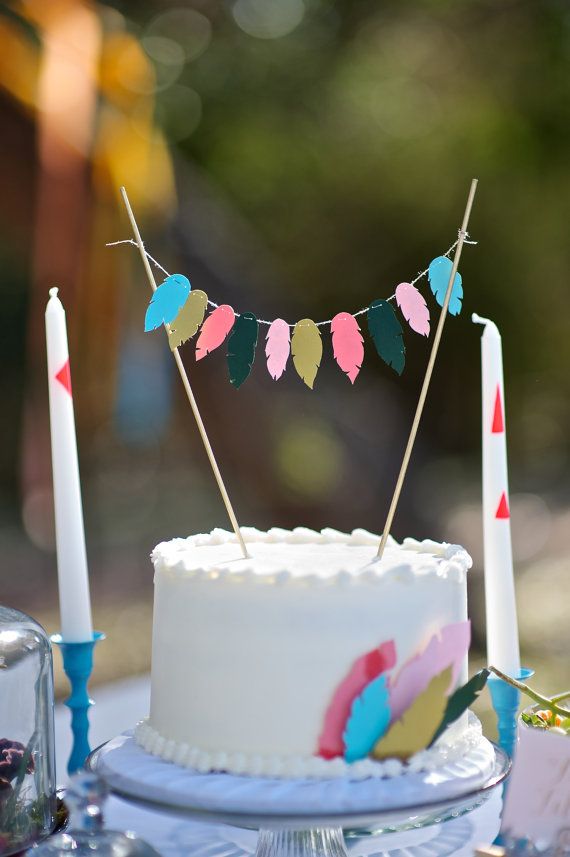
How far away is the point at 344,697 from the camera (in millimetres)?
772

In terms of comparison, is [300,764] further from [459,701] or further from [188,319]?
[188,319]

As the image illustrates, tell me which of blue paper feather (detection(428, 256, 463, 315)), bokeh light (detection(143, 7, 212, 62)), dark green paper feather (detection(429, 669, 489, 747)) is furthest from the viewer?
bokeh light (detection(143, 7, 212, 62))

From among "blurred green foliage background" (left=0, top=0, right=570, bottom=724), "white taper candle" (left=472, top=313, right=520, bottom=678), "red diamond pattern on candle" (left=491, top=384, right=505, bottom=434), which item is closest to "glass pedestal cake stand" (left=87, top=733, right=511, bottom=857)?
"white taper candle" (left=472, top=313, right=520, bottom=678)

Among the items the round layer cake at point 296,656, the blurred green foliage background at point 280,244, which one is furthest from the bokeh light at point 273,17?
the round layer cake at point 296,656

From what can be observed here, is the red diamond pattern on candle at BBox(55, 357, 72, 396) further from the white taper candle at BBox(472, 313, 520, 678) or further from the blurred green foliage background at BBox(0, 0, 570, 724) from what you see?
the blurred green foliage background at BBox(0, 0, 570, 724)

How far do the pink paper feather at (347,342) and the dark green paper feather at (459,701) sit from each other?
0.28 metres

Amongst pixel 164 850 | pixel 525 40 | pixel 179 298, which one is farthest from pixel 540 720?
pixel 525 40

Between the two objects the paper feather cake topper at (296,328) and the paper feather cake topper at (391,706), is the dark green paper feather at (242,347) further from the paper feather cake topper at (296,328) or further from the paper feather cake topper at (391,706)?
the paper feather cake topper at (391,706)

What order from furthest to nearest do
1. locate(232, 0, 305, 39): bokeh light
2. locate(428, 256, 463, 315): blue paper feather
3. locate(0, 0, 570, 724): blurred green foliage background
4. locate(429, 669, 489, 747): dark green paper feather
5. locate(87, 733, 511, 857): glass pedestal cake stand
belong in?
locate(232, 0, 305, 39): bokeh light < locate(0, 0, 570, 724): blurred green foliage background < locate(428, 256, 463, 315): blue paper feather < locate(429, 669, 489, 747): dark green paper feather < locate(87, 733, 511, 857): glass pedestal cake stand

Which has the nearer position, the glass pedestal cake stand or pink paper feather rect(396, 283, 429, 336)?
the glass pedestal cake stand

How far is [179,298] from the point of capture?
87cm

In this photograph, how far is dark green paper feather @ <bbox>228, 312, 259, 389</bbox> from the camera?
2.83ft

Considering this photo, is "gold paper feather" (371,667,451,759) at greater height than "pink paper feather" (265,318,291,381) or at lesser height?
lesser

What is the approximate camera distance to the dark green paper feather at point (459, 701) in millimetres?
787
